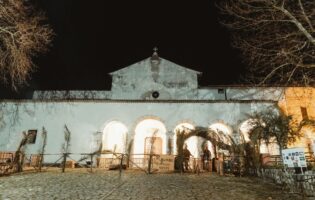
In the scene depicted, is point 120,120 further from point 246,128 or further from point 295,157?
point 295,157

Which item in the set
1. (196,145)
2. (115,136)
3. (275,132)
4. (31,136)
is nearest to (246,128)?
(275,132)

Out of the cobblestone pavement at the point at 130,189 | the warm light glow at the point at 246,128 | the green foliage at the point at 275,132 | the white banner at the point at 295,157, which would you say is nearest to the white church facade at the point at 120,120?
the warm light glow at the point at 246,128

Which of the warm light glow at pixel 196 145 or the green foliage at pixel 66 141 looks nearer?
the warm light glow at pixel 196 145

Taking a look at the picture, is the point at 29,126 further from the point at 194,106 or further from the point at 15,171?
the point at 194,106

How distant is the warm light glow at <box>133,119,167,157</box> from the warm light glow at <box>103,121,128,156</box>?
3.38 feet

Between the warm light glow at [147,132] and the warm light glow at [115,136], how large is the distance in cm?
103

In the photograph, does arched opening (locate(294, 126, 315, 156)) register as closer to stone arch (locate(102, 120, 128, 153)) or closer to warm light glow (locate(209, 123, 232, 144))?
warm light glow (locate(209, 123, 232, 144))

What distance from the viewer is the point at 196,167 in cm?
1559

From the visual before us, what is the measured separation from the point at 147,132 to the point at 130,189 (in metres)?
12.1

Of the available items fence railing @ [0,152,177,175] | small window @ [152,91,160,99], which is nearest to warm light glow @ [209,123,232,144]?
fence railing @ [0,152,177,175]

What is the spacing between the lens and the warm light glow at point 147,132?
21.2 meters

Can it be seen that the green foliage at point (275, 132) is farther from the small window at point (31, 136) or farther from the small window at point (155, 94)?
the small window at point (31, 136)

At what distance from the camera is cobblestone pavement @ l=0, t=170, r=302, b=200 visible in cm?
887

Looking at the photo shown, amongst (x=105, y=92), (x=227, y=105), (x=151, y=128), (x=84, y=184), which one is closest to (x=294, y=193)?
(x=84, y=184)
